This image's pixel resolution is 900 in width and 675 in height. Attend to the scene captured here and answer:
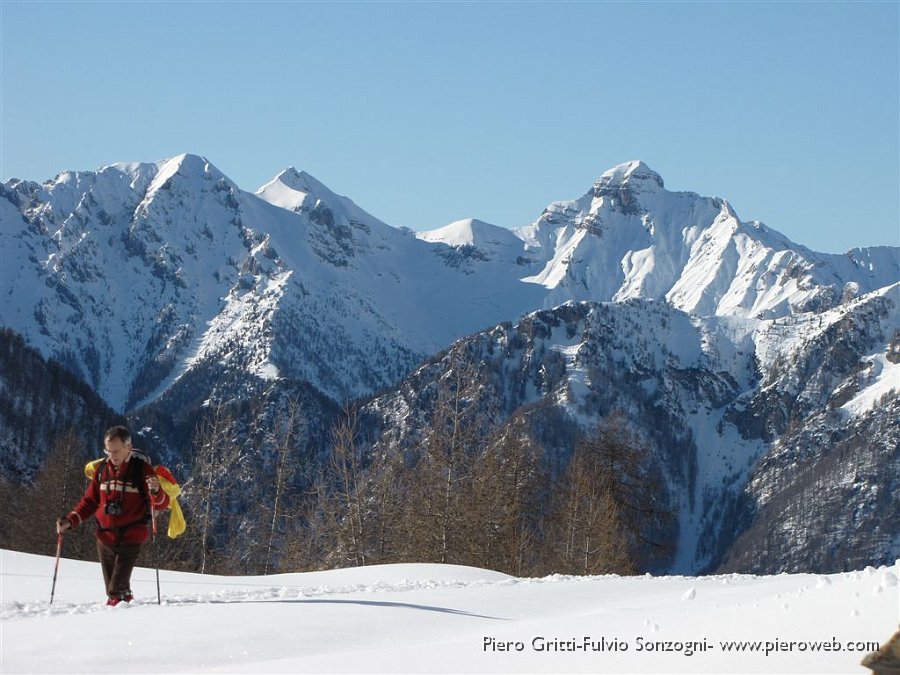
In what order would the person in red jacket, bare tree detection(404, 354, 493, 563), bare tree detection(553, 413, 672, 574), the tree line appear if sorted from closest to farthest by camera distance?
the person in red jacket < bare tree detection(404, 354, 493, 563) < the tree line < bare tree detection(553, 413, 672, 574)

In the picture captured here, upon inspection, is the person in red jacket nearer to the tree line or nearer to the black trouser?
the black trouser

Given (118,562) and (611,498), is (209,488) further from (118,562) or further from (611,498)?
(118,562)

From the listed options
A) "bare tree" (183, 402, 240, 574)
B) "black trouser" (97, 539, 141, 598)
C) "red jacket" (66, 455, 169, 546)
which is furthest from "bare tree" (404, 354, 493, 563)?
"red jacket" (66, 455, 169, 546)

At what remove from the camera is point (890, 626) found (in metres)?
8.70

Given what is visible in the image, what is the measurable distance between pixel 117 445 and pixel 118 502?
2.37ft

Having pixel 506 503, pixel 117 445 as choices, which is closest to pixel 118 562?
pixel 117 445

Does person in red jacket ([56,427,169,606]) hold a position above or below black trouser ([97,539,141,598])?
above

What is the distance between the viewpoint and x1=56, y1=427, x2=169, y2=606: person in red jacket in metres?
13.2

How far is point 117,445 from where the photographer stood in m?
13.1

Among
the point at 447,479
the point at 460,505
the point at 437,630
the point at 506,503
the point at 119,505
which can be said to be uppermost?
the point at 447,479

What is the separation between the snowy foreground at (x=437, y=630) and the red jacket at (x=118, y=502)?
88cm

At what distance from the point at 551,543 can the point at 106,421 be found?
493ft

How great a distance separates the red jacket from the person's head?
10 centimetres

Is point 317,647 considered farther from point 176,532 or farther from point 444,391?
point 444,391
